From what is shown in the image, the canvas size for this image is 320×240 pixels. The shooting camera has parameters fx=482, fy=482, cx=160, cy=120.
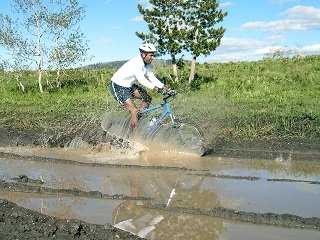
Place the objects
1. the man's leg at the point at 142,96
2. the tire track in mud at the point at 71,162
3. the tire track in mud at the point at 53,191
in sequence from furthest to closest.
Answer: the man's leg at the point at 142,96 < the tire track in mud at the point at 71,162 < the tire track in mud at the point at 53,191

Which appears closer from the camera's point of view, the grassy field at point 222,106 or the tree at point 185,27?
the grassy field at point 222,106

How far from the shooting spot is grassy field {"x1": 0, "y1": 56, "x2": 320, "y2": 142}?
12.3 meters

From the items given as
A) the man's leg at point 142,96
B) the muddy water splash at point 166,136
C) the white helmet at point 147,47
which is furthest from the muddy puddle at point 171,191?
the white helmet at point 147,47

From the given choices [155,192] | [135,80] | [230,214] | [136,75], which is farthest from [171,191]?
[135,80]

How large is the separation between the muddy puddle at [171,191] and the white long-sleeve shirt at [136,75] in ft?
5.27

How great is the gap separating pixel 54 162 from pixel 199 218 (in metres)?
4.77

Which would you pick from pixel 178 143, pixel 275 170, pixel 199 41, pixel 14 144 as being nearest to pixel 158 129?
pixel 178 143

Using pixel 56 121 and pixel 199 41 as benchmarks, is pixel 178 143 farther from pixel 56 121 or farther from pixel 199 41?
pixel 199 41

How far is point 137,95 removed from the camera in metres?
10.7

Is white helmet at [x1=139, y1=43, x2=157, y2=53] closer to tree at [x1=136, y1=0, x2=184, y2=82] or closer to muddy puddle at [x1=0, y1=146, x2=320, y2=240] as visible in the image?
muddy puddle at [x1=0, y1=146, x2=320, y2=240]

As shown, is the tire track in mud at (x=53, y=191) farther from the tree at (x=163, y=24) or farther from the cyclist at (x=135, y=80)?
the tree at (x=163, y=24)

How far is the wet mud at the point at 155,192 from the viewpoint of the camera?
221 inches

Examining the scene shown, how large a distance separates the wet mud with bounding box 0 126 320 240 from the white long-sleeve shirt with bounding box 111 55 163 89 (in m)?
1.57

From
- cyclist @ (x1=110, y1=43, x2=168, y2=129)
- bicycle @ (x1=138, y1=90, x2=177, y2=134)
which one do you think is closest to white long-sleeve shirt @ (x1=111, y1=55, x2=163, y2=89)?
cyclist @ (x1=110, y1=43, x2=168, y2=129)
